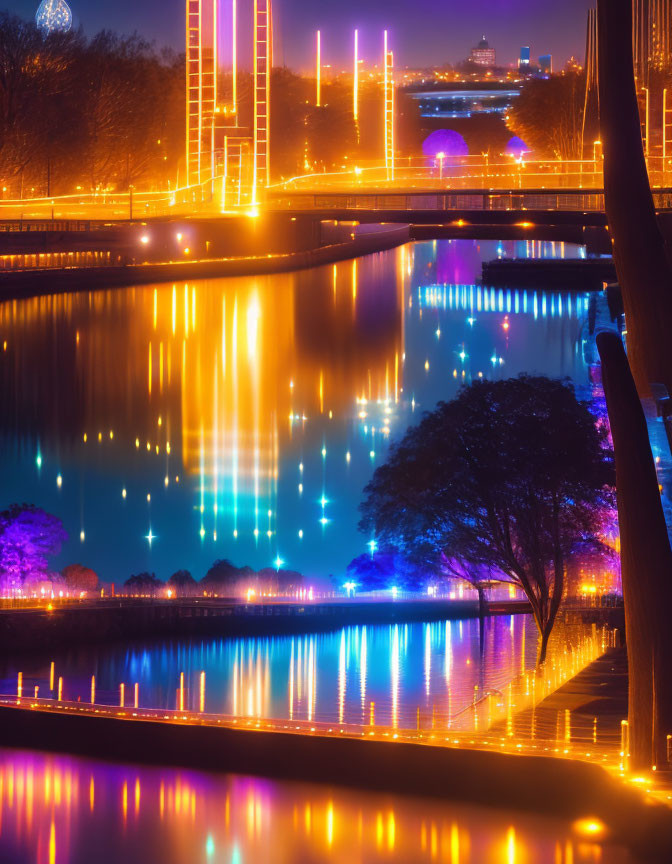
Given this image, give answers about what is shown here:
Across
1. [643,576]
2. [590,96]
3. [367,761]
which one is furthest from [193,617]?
[590,96]

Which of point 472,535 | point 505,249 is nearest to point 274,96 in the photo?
point 505,249

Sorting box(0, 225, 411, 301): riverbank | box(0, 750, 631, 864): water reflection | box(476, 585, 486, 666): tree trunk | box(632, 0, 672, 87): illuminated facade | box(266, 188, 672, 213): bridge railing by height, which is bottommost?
box(0, 750, 631, 864): water reflection

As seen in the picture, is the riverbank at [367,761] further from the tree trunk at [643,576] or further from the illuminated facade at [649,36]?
the illuminated facade at [649,36]

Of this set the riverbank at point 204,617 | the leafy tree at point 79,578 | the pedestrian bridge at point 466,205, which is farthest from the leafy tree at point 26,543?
the pedestrian bridge at point 466,205

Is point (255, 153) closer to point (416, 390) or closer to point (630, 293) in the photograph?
point (416, 390)

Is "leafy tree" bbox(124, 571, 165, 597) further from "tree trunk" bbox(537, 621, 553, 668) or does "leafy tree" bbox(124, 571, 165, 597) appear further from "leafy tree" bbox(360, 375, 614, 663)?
"tree trunk" bbox(537, 621, 553, 668)

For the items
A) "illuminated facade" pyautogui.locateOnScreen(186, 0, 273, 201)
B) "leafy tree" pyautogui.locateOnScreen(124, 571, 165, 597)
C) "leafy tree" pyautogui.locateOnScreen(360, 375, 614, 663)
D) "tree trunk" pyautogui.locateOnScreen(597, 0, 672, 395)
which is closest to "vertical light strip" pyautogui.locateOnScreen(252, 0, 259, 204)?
"illuminated facade" pyautogui.locateOnScreen(186, 0, 273, 201)
